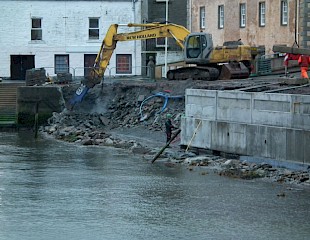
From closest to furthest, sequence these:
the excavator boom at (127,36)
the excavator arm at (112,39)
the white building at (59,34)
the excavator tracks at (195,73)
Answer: the excavator tracks at (195,73), the excavator boom at (127,36), the excavator arm at (112,39), the white building at (59,34)

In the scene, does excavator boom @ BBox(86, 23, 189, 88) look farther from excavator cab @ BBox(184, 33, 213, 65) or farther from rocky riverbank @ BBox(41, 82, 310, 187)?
rocky riverbank @ BBox(41, 82, 310, 187)

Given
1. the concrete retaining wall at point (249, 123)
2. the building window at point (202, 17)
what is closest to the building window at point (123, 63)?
the building window at point (202, 17)

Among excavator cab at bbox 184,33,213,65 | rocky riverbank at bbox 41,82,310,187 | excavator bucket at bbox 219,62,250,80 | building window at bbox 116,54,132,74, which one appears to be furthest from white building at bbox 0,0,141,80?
excavator bucket at bbox 219,62,250,80

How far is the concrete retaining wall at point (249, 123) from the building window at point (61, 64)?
24798 millimetres

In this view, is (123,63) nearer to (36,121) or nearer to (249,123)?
(36,121)

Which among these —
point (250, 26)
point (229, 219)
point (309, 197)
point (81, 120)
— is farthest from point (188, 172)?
point (250, 26)

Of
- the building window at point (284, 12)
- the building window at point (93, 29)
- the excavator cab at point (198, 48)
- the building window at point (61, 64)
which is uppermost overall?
the building window at point (284, 12)

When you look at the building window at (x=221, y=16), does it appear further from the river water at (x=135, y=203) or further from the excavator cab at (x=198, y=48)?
the river water at (x=135, y=203)

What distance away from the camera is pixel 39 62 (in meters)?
64.9

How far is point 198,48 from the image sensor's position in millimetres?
53062

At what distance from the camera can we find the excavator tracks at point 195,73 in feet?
172

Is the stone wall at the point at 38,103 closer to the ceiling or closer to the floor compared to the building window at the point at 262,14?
closer to the floor

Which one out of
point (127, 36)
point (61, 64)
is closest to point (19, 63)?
point (61, 64)

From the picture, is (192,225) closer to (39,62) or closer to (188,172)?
(188,172)
